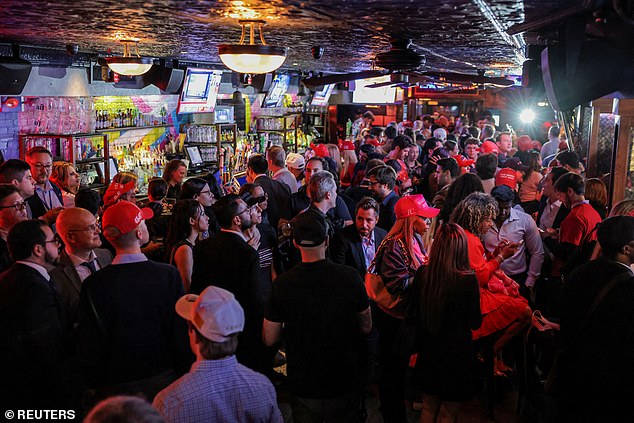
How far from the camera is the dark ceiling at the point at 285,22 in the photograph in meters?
3.28

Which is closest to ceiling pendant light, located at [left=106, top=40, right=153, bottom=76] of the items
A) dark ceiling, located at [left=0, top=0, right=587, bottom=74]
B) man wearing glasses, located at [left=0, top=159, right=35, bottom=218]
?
dark ceiling, located at [left=0, top=0, right=587, bottom=74]

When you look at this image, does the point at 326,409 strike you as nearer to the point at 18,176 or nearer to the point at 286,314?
the point at 286,314

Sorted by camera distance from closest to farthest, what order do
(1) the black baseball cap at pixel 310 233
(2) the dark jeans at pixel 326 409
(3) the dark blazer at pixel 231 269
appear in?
1. (1) the black baseball cap at pixel 310 233
2. (2) the dark jeans at pixel 326 409
3. (3) the dark blazer at pixel 231 269

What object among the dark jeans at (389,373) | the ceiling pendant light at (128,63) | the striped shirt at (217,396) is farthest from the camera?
the ceiling pendant light at (128,63)

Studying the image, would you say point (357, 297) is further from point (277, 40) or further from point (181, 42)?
point (181, 42)

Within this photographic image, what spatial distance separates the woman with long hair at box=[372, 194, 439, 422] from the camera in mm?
3795

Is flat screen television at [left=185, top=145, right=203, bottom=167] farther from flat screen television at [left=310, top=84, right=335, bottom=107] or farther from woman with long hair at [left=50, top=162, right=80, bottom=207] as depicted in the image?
flat screen television at [left=310, top=84, right=335, bottom=107]

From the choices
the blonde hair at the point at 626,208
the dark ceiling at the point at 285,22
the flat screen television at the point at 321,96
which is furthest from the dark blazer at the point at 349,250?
the flat screen television at the point at 321,96

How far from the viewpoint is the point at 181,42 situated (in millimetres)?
5895

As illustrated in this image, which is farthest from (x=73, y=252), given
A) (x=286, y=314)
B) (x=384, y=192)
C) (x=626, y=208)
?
(x=626, y=208)

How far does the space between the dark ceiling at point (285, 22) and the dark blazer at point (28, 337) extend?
1467 millimetres

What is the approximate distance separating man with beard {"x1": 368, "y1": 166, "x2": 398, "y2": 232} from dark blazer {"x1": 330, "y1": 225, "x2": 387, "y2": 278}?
3.55ft

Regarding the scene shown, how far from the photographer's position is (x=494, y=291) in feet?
13.4

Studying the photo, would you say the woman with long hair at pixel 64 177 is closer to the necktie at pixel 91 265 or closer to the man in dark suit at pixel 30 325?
the necktie at pixel 91 265
